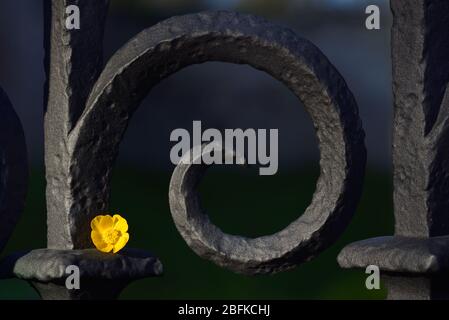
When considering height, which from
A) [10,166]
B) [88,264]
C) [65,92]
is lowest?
[88,264]

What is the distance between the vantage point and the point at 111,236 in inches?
75.4

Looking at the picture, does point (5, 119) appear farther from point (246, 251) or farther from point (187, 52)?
point (246, 251)

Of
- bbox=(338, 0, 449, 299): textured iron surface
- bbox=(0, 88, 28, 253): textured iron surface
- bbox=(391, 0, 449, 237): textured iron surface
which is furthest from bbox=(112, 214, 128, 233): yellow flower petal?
bbox=(391, 0, 449, 237): textured iron surface

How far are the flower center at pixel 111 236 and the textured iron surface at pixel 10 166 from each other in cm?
21

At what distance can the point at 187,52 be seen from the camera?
191cm

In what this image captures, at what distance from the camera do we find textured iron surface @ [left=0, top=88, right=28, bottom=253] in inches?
77.7

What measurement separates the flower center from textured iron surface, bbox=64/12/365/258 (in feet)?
0.26

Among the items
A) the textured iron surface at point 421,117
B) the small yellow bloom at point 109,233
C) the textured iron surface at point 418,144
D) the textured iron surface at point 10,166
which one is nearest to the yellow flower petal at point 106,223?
the small yellow bloom at point 109,233

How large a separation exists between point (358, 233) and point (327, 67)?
5361 mm

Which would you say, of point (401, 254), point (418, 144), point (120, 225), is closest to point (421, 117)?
point (418, 144)

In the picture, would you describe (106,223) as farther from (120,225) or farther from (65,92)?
(65,92)

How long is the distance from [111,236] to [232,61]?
1.40 feet

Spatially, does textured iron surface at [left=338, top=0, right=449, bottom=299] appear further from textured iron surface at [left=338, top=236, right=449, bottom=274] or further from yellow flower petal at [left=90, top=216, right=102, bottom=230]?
yellow flower petal at [left=90, top=216, right=102, bottom=230]

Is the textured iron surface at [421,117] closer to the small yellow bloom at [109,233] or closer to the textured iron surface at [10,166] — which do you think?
the small yellow bloom at [109,233]
